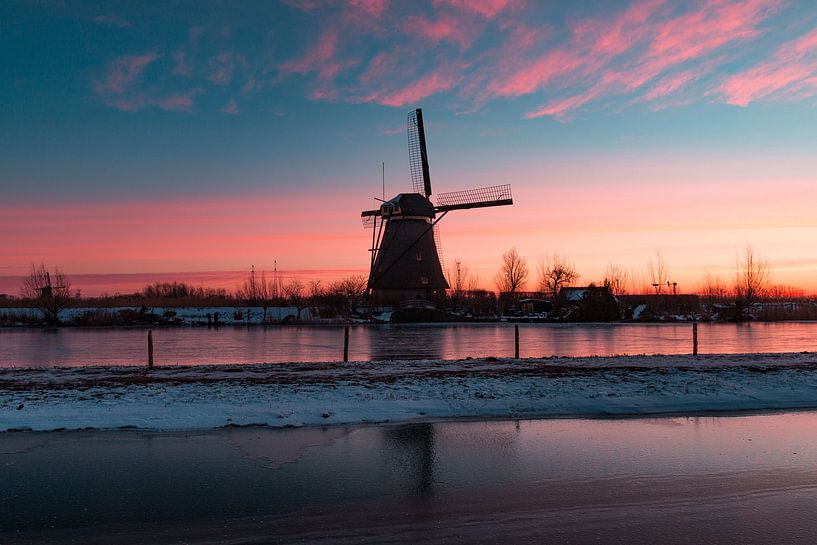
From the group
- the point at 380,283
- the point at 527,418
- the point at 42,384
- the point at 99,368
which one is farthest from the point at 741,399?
the point at 380,283

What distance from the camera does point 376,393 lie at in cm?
1364

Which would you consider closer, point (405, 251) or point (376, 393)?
point (376, 393)

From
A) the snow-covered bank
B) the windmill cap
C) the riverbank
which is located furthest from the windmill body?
the riverbank

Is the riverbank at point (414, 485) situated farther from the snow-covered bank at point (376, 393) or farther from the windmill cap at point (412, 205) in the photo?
the windmill cap at point (412, 205)

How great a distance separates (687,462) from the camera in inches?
327

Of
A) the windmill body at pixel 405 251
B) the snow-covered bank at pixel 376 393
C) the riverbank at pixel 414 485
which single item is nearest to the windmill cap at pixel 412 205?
the windmill body at pixel 405 251

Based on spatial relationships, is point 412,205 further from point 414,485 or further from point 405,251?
point 414,485

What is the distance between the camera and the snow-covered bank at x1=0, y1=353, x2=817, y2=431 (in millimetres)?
11656

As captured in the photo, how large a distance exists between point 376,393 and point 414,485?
642 cm

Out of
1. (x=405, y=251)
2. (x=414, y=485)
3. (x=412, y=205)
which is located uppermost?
(x=412, y=205)

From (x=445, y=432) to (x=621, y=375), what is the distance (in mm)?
7419

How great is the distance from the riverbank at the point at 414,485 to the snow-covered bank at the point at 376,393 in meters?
1.08

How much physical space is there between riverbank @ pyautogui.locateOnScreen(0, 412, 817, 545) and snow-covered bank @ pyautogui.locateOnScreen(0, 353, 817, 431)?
1.08 m

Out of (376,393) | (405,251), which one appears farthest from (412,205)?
(376,393)
